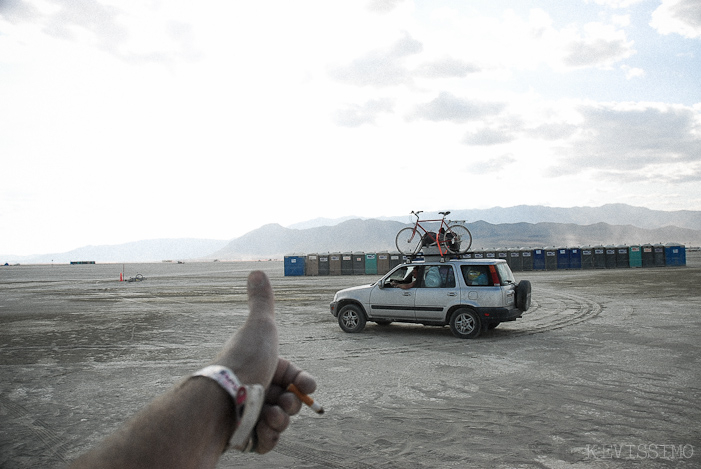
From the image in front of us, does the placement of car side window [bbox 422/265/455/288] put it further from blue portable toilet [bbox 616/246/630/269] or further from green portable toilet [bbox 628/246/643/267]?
green portable toilet [bbox 628/246/643/267]

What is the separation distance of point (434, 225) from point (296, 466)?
1223cm

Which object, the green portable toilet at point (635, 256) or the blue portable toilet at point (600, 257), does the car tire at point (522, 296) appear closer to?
the blue portable toilet at point (600, 257)

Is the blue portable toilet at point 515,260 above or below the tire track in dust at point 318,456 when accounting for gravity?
above

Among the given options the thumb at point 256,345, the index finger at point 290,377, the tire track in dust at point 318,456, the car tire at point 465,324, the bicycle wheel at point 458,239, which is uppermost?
the bicycle wheel at point 458,239

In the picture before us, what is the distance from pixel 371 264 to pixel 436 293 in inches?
1086

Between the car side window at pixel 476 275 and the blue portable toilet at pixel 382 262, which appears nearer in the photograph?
the car side window at pixel 476 275

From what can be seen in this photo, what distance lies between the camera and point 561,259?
38906mm

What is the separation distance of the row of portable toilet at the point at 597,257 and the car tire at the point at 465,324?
95.4 ft

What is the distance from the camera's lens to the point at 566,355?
27.0 feet

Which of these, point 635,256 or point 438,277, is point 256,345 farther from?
point 635,256

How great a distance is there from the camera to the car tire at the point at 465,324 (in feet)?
33.0

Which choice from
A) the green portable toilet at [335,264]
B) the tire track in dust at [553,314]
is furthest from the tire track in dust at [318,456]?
the green portable toilet at [335,264]

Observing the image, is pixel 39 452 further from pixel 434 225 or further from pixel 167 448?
pixel 434 225

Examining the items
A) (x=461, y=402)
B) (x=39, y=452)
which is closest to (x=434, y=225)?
(x=461, y=402)
